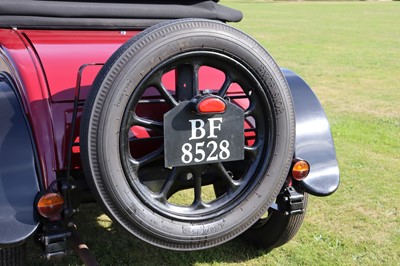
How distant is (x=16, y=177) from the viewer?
2287 millimetres

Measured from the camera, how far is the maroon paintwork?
2.39 m

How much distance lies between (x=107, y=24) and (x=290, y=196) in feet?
5.02

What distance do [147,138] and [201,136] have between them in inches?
11.8

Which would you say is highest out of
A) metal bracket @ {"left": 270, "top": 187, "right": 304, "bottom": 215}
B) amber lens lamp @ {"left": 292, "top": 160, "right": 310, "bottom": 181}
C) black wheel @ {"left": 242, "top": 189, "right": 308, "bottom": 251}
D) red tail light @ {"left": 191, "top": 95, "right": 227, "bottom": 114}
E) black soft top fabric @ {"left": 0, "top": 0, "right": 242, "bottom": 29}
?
black soft top fabric @ {"left": 0, "top": 0, "right": 242, "bottom": 29}

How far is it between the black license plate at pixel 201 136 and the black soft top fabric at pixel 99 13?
1.10 meters

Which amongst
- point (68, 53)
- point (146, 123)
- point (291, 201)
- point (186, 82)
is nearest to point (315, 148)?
point (291, 201)

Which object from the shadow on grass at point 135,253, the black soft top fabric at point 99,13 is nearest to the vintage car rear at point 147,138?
the black soft top fabric at point 99,13

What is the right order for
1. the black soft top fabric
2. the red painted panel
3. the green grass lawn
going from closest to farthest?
the red painted panel < the black soft top fabric < the green grass lawn

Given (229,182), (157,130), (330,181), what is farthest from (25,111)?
(330,181)

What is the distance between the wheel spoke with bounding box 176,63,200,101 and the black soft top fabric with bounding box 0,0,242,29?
99 cm

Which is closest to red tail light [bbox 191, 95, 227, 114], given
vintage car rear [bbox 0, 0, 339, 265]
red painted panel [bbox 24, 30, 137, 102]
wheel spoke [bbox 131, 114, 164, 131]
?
vintage car rear [bbox 0, 0, 339, 265]

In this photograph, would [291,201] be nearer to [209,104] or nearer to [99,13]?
[209,104]

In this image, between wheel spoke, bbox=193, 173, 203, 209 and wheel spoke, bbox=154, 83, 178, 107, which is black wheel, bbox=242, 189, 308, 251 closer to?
wheel spoke, bbox=193, 173, 203, 209

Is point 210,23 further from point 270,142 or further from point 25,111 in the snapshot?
point 25,111
